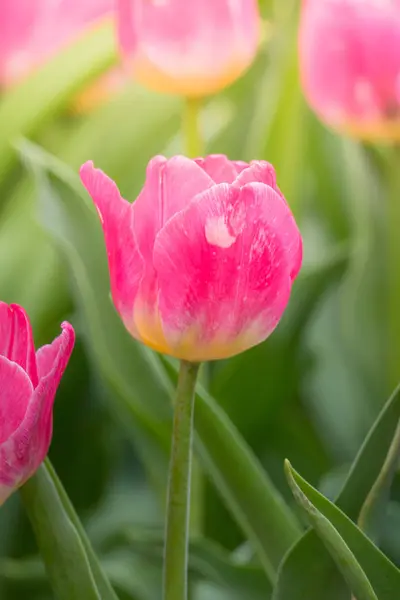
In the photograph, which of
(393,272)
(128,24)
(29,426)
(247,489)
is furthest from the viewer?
(393,272)

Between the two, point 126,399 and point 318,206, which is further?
point 318,206

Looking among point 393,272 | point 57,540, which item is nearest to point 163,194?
point 57,540

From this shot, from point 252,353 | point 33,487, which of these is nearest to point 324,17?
point 252,353

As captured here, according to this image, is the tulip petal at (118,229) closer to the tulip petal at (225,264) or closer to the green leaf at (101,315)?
the tulip petal at (225,264)

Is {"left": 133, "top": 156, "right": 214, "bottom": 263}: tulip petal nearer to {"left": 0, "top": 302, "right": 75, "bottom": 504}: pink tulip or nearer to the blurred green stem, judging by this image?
{"left": 0, "top": 302, "right": 75, "bottom": 504}: pink tulip

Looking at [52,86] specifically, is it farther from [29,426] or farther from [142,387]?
[29,426]

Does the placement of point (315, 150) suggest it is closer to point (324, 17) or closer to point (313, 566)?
point (324, 17)
